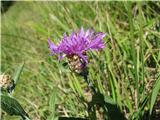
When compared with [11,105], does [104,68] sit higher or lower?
higher

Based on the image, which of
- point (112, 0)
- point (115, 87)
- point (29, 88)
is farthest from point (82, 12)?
point (115, 87)

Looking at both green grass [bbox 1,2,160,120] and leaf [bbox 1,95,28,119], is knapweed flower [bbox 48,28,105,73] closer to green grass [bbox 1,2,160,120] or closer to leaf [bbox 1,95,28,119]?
green grass [bbox 1,2,160,120]

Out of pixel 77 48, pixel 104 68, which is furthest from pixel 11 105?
pixel 104 68

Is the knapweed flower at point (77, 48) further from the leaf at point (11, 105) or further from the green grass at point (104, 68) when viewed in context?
the leaf at point (11, 105)

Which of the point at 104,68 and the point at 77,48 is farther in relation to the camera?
the point at 104,68

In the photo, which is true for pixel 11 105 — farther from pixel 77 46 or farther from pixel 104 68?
pixel 104 68
